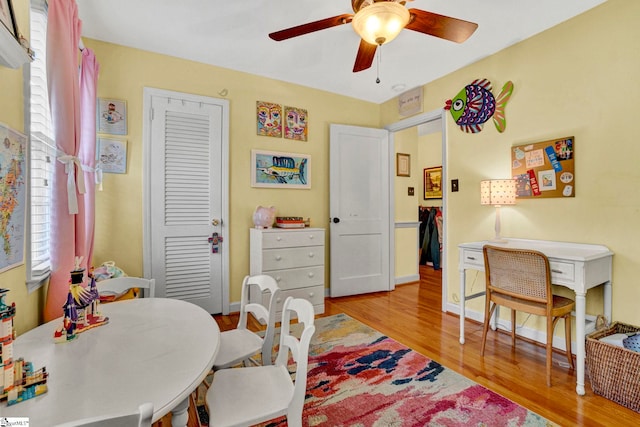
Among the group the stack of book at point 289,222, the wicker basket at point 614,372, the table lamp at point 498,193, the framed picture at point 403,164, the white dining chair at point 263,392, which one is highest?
the framed picture at point 403,164

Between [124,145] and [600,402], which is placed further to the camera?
[124,145]

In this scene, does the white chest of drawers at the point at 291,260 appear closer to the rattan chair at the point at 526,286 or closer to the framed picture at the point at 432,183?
the rattan chair at the point at 526,286

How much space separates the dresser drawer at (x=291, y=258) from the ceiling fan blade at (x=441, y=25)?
2186mm

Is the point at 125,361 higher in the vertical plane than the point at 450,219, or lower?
lower

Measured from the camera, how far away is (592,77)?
7.45ft

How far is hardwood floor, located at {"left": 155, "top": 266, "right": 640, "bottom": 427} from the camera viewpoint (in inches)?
67.8

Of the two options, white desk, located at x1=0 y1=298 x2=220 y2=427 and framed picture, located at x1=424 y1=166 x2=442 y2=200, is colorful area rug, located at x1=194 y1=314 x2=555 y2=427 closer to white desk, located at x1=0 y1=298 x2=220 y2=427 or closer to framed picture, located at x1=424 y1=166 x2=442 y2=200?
white desk, located at x1=0 y1=298 x2=220 y2=427

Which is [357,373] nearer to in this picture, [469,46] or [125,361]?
[125,361]

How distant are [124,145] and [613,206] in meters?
3.94

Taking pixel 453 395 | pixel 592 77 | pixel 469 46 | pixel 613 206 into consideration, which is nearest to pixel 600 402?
pixel 453 395

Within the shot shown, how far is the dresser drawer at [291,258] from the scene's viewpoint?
3.08 meters

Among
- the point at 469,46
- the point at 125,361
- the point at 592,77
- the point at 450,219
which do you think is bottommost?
the point at 125,361

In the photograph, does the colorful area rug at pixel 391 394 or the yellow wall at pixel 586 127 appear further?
the yellow wall at pixel 586 127

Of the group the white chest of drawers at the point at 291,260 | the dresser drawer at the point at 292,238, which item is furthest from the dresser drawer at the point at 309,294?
the dresser drawer at the point at 292,238
